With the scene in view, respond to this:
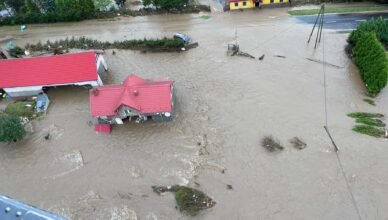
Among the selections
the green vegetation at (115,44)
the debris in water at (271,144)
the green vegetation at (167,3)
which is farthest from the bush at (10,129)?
the green vegetation at (167,3)

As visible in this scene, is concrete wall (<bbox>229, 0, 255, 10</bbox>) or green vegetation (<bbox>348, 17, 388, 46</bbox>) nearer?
green vegetation (<bbox>348, 17, 388, 46</bbox>)

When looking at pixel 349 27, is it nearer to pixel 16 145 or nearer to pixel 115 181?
pixel 115 181

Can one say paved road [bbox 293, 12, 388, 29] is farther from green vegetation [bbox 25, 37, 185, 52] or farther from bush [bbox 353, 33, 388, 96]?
green vegetation [bbox 25, 37, 185, 52]

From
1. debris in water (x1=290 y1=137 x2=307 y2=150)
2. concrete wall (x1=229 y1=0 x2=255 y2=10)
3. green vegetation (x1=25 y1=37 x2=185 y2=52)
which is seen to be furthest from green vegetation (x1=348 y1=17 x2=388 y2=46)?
green vegetation (x1=25 y1=37 x2=185 y2=52)

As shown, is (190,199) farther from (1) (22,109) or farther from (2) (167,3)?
(2) (167,3)

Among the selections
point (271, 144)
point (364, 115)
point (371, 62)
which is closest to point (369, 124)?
point (364, 115)

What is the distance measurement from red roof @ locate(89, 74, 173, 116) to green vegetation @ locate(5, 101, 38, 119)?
701 cm

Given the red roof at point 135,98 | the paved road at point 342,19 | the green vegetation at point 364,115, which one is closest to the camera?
the red roof at point 135,98

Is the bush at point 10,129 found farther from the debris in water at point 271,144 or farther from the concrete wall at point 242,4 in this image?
the concrete wall at point 242,4

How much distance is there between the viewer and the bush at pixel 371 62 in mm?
29497

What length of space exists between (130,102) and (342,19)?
3042cm

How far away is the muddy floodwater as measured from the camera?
74.5 feet

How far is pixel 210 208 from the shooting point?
22.4 meters

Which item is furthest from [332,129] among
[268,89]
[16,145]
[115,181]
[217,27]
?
[16,145]
